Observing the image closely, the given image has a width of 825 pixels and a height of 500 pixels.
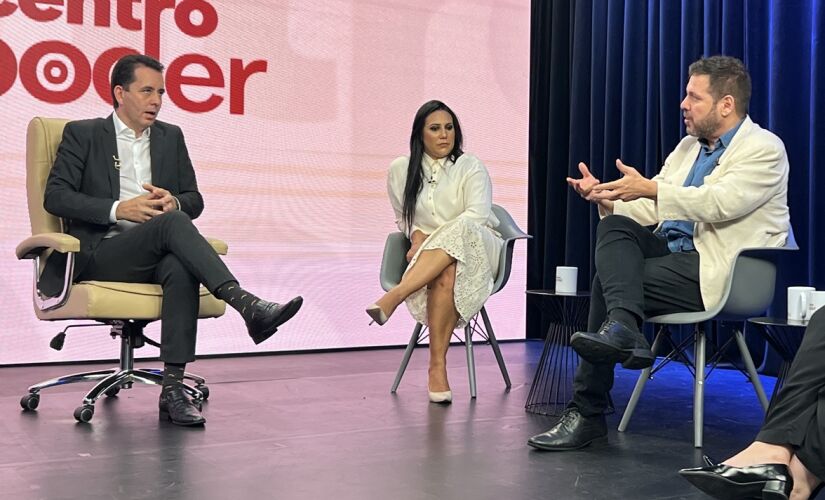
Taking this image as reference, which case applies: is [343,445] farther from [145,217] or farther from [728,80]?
[728,80]

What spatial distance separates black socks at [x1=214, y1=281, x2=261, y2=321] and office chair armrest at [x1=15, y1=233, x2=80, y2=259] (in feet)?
1.51

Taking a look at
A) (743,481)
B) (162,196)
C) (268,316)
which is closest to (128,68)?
(162,196)

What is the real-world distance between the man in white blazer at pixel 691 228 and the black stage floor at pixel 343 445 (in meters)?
0.21

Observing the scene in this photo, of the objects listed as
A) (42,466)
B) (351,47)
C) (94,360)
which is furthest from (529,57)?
(42,466)

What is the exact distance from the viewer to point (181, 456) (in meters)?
2.36

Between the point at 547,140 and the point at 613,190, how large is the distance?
321 cm

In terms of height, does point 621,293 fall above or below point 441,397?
above

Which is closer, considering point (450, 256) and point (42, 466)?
point (42, 466)

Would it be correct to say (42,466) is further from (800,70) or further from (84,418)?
(800,70)

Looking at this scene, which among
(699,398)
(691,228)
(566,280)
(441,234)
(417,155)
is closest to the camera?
(699,398)

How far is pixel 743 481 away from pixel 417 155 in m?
2.17

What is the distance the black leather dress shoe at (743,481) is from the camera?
179 centimetres

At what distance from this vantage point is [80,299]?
113 inches

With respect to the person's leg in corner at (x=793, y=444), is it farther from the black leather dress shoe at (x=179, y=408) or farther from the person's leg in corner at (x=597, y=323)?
the black leather dress shoe at (x=179, y=408)
